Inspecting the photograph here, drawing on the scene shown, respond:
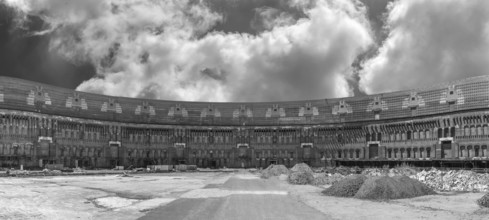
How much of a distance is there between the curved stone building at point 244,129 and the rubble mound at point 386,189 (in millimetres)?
56162

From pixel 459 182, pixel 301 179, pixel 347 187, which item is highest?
pixel 347 187

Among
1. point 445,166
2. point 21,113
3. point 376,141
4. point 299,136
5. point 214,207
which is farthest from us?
point 299,136

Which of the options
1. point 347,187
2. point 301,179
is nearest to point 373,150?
point 301,179

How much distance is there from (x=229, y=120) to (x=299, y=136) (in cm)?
2083

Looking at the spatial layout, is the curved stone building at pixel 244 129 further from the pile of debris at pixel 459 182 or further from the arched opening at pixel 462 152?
the pile of debris at pixel 459 182

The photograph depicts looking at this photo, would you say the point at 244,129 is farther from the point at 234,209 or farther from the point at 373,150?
the point at 234,209

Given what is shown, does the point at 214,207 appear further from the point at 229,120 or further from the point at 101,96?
the point at 229,120

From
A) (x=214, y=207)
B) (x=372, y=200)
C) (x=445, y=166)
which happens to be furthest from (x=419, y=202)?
(x=445, y=166)

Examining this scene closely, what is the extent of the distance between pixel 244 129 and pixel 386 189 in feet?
346

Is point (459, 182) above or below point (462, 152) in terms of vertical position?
below

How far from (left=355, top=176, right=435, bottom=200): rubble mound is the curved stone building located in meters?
56.2

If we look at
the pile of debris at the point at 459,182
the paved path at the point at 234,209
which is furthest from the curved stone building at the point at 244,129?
the paved path at the point at 234,209

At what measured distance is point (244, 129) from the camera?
462ft

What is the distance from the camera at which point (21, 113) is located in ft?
339
